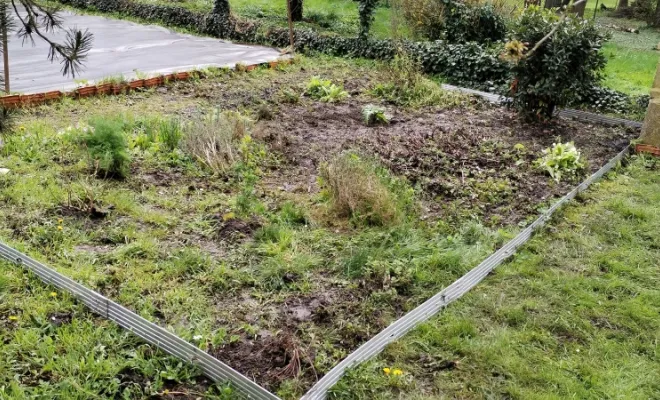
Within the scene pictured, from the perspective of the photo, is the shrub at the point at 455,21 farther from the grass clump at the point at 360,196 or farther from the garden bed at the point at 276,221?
the grass clump at the point at 360,196

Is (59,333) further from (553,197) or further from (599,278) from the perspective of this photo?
(553,197)

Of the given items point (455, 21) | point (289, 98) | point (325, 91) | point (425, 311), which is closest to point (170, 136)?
point (289, 98)

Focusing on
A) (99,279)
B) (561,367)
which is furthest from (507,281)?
(99,279)

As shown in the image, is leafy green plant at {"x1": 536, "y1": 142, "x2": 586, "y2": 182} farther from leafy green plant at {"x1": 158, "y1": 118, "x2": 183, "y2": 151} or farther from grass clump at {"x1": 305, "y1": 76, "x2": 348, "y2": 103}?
leafy green plant at {"x1": 158, "y1": 118, "x2": 183, "y2": 151}

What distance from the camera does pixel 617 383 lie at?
278 cm

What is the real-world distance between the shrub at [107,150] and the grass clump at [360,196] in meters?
1.78

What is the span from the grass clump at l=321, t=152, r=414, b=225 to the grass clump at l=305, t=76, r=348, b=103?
340 cm

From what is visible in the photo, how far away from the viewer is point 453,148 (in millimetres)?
5906

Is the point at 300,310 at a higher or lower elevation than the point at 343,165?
lower

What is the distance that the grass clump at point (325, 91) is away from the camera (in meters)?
7.75

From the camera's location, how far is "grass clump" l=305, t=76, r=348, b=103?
7754 millimetres

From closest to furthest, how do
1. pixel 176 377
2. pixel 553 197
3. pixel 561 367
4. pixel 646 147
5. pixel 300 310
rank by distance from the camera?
1. pixel 176 377
2. pixel 561 367
3. pixel 300 310
4. pixel 553 197
5. pixel 646 147

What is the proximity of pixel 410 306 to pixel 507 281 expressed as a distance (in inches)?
29.2

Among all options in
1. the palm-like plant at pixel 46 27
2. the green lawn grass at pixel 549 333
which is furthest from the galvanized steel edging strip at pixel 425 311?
the palm-like plant at pixel 46 27
